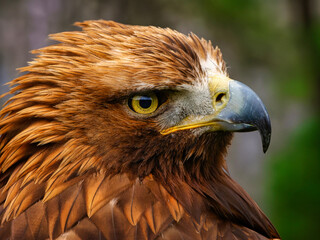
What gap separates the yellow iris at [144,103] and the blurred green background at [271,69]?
2523 mm

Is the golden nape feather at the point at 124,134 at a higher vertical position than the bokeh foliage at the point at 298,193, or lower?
higher

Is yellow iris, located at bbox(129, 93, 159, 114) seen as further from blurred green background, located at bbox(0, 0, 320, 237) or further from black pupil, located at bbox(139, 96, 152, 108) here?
blurred green background, located at bbox(0, 0, 320, 237)

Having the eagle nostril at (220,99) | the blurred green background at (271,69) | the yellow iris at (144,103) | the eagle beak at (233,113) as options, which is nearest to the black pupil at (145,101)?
the yellow iris at (144,103)

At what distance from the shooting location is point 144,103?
7.66 feet

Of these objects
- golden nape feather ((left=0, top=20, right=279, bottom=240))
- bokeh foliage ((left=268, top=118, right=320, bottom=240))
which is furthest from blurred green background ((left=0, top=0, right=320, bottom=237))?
golden nape feather ((left=0, top=20, right=279, bottom=240))

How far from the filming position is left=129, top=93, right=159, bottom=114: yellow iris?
2.32m

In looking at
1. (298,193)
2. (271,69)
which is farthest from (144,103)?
(271,69)

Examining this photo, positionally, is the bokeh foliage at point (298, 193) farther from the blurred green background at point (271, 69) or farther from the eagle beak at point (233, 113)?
the eagle beak at point (233, 113)

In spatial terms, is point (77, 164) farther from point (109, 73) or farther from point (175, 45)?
point (175, 45)

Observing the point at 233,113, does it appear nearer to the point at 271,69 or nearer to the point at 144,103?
the point at 144,103

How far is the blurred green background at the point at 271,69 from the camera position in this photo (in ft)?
17.0

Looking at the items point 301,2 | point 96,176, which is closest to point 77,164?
point 96,176

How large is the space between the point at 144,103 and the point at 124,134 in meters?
0.17

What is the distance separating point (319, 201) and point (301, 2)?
10.1 feet
